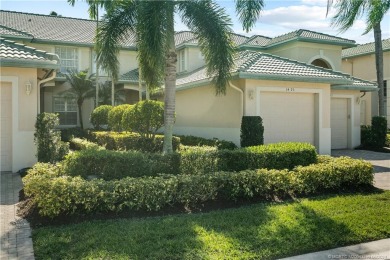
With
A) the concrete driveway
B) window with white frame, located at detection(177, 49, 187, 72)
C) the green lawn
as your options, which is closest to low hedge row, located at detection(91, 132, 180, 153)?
the green lawn

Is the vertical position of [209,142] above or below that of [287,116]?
below

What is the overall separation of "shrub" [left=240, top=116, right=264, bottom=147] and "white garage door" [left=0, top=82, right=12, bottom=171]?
26.0 ft

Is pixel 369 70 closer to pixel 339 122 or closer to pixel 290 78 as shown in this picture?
pixel 339 122

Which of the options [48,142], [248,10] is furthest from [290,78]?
[48,142]

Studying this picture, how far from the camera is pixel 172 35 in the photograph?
32.3ft

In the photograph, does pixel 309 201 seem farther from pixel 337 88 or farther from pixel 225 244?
pixel 337 88

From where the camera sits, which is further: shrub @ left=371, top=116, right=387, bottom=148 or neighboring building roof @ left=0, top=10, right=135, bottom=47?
neighboring building roof @ left=0, top=10, right=135, bottom=47

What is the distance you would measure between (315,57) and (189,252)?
62.9ft

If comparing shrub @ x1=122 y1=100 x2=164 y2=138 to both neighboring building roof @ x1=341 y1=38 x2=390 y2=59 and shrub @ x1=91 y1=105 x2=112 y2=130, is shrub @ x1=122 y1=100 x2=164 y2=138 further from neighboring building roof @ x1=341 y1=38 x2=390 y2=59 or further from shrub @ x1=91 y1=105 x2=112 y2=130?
neighboring building roof @ x1=341 y1=38 x2=390 y2=59

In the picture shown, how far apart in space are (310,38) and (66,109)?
16.0 m

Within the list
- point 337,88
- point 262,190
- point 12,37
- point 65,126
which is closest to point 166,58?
point 262,190

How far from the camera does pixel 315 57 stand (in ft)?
70.3

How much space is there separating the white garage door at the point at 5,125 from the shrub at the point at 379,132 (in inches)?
670

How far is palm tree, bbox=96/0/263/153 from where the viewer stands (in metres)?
10.0
